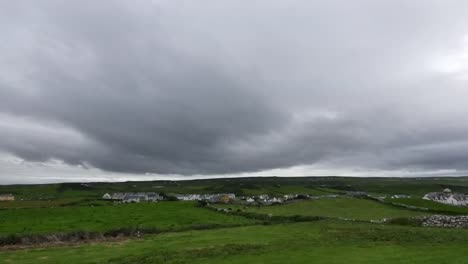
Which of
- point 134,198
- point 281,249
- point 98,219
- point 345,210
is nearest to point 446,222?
point 345,210

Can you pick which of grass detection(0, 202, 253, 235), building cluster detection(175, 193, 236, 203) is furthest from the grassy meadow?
building cluster detection(175, 193, 236, 203)

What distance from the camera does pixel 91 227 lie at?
53688 millimetres

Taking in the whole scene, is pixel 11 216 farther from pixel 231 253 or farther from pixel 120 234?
pixel 231 253

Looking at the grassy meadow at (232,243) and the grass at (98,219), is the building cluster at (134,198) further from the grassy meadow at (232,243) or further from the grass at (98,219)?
the grassy meadow at (232,243)

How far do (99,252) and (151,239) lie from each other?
888cm

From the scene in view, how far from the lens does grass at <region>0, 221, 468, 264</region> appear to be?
28.5m

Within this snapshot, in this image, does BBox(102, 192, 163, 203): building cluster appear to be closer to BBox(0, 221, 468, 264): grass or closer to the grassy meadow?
the grassy meadow

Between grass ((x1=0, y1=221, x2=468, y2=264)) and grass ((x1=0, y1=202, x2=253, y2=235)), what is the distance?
14.2 m

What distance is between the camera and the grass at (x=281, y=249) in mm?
28469

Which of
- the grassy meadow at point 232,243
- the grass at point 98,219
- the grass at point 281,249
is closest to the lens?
the grass at point 281,249

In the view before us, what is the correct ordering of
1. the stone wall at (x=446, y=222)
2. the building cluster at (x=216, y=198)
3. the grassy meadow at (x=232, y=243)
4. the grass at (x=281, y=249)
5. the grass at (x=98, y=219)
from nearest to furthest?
1. the grass at (x=281, y=249)
2. the grassy meadow at (x=232, y=243)
3. the stone wall at (x=446, y=222)
4. the grass at (x=98, y=219)
5. the building cluster at (x=216, y=198)

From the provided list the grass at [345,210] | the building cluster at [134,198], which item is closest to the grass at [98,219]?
the grass at [345,210]

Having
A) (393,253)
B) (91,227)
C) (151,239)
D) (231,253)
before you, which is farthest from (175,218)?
(393,253)

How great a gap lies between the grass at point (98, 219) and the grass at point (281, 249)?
46.7ft
